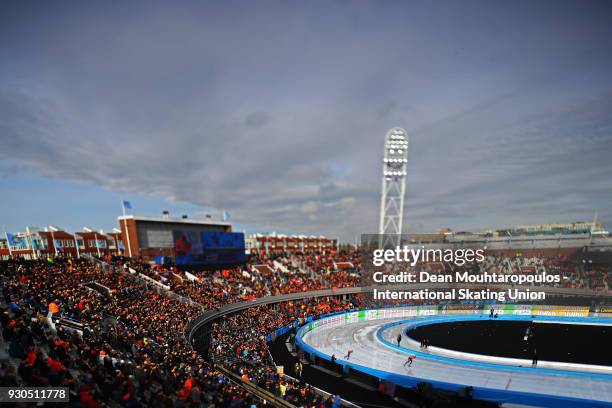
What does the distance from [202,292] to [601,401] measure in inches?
1375

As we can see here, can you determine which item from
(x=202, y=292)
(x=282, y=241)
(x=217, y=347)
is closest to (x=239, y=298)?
(x=202, y=292)

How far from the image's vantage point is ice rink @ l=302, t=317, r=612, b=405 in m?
19.7

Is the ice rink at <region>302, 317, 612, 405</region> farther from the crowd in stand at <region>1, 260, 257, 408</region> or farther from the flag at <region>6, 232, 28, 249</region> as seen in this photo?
the flag at <region>6, 232, 28, 249</region>

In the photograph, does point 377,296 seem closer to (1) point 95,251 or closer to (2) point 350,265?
(2) point 350,265

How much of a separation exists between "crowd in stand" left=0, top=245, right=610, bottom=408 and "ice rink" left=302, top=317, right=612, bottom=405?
6853 millimetres

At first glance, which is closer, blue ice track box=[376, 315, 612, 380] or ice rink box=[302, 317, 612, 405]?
ice rink box=[302, 317, 612, 405]

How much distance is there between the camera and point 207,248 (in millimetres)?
49469

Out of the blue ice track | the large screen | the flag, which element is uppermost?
the flag

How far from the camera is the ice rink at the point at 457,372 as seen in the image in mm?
19703

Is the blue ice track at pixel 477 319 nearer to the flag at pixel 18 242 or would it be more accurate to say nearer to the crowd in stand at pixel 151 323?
the crowd in stand at pixel 151 323

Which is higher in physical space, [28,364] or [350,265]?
[28,364]

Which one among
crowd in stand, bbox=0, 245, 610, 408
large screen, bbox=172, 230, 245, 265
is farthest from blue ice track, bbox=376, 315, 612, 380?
large screen, bbox=172, 230, 245, 265

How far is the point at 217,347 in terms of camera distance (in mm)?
28406

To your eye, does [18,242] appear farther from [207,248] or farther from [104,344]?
[104,344]
